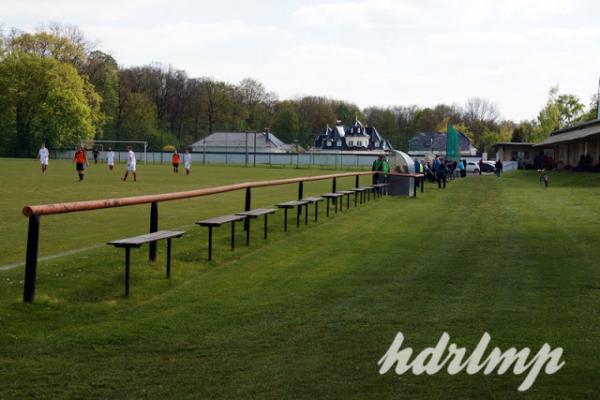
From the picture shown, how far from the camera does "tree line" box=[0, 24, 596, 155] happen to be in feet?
248

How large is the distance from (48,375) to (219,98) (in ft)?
342

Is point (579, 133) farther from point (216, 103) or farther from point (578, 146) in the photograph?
point (216, 103)

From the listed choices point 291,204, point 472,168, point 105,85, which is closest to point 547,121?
point 472,168

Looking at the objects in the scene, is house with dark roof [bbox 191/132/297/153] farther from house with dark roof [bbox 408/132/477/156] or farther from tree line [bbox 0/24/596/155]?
house with dark roof [bbox 408/132/477/156]

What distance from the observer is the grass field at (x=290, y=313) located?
500cm

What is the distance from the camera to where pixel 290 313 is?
718 cm

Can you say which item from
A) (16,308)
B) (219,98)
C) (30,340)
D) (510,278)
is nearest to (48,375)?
(30,340)

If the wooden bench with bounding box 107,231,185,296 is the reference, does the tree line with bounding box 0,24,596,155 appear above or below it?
above

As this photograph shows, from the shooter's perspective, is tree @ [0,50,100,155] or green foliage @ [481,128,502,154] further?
green foliage @ [481,128,502,154]

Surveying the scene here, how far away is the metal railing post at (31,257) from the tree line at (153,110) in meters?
72.0

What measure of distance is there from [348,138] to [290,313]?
11555 cm

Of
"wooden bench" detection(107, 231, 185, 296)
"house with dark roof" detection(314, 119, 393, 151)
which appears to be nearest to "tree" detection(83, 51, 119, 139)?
"house with dark roof" detection(314, 119, 393, 151)

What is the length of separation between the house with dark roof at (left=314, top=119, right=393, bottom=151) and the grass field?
106457mm

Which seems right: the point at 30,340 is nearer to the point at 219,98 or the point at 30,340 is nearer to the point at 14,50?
the point at 14,50
